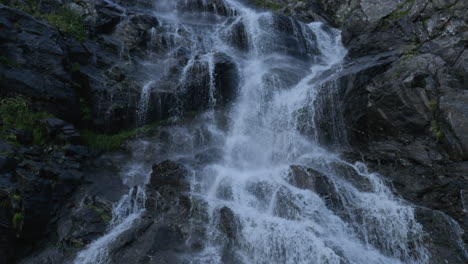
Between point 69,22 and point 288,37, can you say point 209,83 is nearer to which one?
point 288,37

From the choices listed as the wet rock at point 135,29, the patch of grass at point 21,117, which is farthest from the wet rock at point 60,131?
the wet rock at point 135,29

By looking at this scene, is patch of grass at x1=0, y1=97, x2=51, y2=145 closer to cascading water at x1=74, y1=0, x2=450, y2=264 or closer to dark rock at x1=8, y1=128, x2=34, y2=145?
dark rock at x1=8, y1=128, x2=34, y2=145

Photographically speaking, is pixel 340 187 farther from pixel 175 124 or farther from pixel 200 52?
pixel 200 52

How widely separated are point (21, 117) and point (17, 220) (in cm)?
435

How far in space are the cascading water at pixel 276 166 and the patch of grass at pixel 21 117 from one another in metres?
3.76

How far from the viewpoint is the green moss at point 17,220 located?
24.2 feet

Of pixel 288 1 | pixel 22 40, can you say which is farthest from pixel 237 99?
pixel 288 1

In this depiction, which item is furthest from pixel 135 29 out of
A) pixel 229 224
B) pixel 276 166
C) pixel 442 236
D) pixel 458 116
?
pixel 442 236

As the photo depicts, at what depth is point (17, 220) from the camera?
292 inches

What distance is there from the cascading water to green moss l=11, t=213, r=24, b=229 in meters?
1.87

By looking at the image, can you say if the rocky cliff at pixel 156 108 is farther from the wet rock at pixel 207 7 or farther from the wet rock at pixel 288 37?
the wet rock at pixel 207 7

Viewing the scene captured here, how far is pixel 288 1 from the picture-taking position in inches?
983

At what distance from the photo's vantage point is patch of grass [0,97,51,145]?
989 cm

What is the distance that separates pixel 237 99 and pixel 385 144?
21.0 feet
